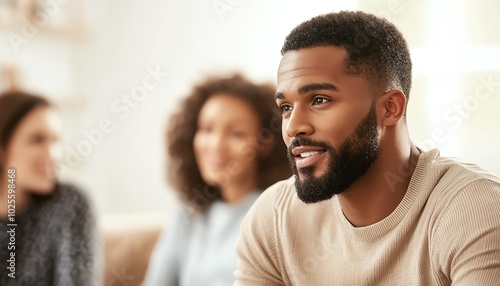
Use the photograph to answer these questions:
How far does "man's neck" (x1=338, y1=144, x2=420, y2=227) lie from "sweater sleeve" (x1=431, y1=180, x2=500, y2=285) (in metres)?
0.11

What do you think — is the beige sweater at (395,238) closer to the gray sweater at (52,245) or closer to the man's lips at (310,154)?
the man's lips at (310,154)

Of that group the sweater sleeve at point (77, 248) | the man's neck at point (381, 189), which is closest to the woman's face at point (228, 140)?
the sweater sleeve at point (77, 248)

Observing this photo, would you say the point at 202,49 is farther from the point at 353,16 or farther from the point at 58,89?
the point at 353,16

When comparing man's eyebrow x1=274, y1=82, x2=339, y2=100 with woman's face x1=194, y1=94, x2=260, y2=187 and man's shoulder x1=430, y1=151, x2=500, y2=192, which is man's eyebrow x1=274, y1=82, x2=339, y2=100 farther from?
woman's face x1=194, y1=94, x2=260, y2=187

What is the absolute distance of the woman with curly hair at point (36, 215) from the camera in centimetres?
160

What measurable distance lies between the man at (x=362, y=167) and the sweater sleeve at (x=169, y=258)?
65cm

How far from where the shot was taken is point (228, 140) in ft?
5.27

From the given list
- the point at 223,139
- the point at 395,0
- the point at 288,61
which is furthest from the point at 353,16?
the point at 223,139

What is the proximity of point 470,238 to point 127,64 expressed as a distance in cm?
132

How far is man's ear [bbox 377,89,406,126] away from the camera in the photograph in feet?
3.35

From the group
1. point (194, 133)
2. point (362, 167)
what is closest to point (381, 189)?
point (362, 167)

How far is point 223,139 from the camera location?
5.29 feet

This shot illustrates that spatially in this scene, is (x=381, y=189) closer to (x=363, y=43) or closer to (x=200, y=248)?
(x=363, y=43)

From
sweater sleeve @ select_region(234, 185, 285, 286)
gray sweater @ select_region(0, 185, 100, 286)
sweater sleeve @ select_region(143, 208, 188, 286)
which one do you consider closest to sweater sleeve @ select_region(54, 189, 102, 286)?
gray sweater @ select_region(0, 185, 100, 286)
